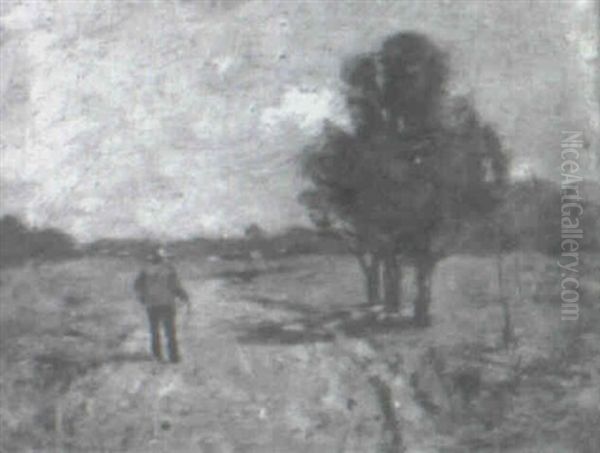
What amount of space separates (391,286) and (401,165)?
32cm

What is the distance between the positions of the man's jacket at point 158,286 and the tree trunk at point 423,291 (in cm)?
62

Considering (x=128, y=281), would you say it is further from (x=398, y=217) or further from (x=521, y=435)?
(x=521, y=435)

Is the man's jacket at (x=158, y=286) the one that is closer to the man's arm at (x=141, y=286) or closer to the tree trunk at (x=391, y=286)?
the man's arm at (x=141, y=286)

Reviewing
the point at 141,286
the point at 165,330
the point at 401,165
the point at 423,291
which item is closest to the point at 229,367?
the point at 165,330

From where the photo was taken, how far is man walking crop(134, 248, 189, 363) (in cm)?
246

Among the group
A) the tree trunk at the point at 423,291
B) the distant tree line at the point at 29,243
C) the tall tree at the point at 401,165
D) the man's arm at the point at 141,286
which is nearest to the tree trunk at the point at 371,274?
the tall tree at the point at 401,165

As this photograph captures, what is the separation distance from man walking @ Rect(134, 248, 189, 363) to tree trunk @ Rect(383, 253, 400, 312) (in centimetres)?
53

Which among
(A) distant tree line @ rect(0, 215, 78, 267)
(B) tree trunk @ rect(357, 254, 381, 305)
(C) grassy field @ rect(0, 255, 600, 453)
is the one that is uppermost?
(A) distant tree line @ rect(0, 215, 78, 267)

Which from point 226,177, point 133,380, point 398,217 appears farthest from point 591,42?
point 133,380

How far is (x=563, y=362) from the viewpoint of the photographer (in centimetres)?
256

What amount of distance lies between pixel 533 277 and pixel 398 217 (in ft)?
1.33

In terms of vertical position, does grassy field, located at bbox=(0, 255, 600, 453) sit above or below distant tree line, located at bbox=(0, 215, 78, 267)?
below

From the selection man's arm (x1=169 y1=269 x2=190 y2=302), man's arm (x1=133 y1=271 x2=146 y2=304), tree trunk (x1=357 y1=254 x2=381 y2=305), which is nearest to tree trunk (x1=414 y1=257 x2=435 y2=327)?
tree trunk (x1=357 y1=254 x2=381 y2=305)

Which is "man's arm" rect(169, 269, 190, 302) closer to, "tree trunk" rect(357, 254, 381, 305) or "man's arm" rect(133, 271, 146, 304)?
"man's arm" rect(133, 271, 146, 304)
